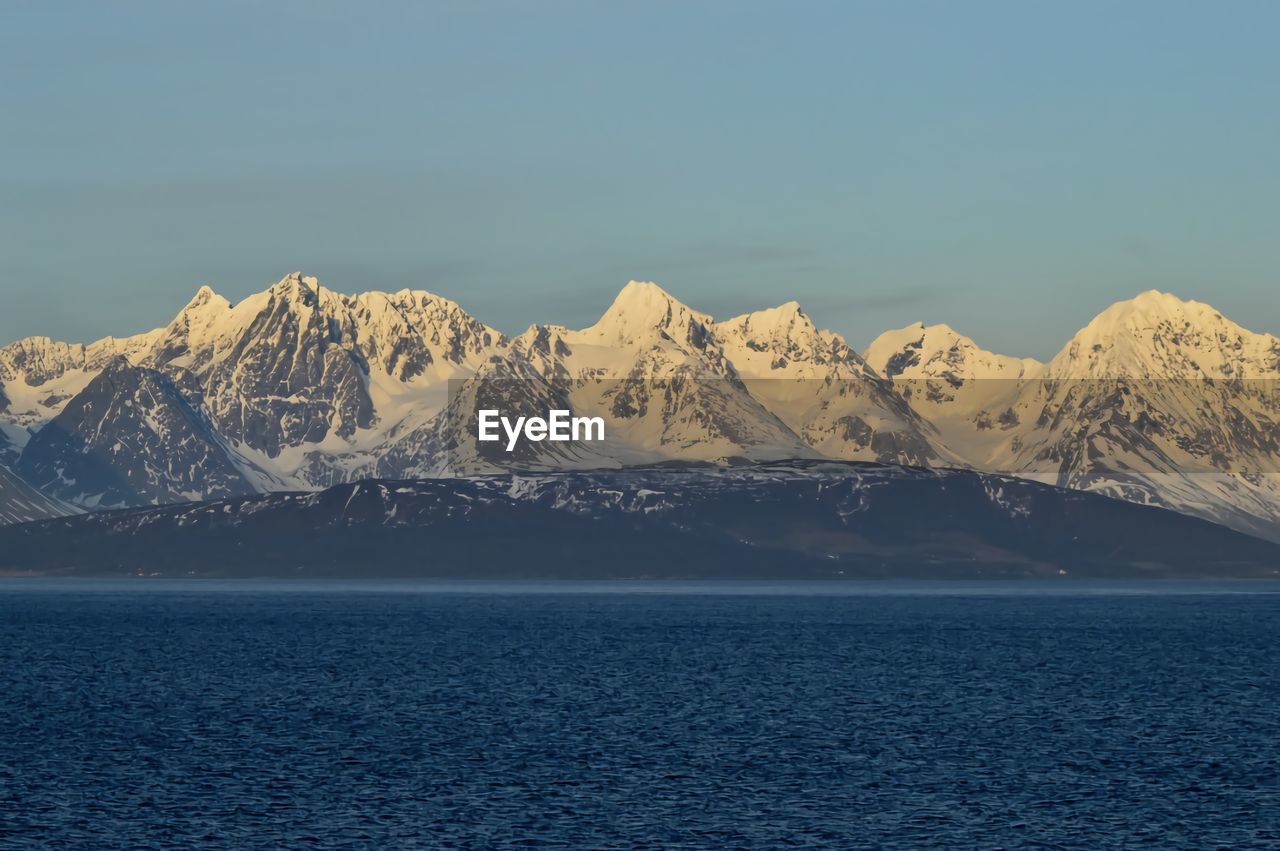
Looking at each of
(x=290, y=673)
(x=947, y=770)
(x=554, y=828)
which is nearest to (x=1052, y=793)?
(x=947, y=770)

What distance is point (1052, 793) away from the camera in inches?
4318

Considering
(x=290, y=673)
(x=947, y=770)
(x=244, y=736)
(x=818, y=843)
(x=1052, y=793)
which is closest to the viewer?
(x=818, y=843)

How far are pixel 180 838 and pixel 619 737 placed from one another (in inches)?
1864

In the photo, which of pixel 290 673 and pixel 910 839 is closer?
pixel 910 839

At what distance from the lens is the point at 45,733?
5463 inches

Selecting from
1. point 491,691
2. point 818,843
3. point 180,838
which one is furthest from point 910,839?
point 491,691

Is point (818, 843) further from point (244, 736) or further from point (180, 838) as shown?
point (244, 736)

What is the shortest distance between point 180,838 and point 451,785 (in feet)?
69.7

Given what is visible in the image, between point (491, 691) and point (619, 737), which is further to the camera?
point (491, 691)

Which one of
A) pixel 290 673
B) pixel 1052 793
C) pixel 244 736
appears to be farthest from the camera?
pixel 290 673

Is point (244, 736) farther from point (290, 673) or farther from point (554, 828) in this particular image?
point (290, 673)

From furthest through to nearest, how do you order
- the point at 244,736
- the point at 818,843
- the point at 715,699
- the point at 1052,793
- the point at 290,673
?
the point at 290,673
the point at 715,699
the point at 244,736
the point at 1052,793
the point at 818,843

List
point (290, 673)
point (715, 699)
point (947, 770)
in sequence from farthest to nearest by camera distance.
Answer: point (290, 673) < point (715, 699) < point (947, 770)

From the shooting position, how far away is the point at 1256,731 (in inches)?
5620
